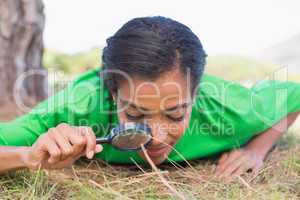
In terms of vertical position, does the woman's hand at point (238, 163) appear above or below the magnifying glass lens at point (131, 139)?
below

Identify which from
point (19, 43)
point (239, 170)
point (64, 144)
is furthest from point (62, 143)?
point (19, 43)

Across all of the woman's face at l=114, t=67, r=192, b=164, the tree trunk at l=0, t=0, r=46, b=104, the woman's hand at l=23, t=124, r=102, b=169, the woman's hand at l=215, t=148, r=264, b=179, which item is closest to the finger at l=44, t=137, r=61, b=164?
the woman's hand at l=23, t=124, r=102, b=169

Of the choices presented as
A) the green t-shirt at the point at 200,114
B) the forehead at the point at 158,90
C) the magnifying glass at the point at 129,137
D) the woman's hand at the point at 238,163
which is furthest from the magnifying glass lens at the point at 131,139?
the woman's hand at the point at 238,163

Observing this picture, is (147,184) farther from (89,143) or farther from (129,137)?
(89,143)

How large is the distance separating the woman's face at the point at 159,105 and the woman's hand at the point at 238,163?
0.26m

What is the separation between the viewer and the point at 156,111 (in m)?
1.66

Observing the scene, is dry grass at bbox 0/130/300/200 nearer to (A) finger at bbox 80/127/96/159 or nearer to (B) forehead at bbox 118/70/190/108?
(A) finger at bbox 80/127/96/159

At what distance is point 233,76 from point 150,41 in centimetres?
538

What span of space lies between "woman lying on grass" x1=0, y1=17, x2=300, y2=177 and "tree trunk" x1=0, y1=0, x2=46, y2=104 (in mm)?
1035

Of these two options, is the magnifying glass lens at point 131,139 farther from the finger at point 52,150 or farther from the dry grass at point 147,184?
the finger at point 52,150

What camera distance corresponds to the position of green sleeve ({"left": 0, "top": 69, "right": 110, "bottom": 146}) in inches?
69.7

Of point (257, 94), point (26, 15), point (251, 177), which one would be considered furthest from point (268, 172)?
point (26, 15)

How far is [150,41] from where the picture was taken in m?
1.73

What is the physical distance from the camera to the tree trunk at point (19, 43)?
9.86 feet
